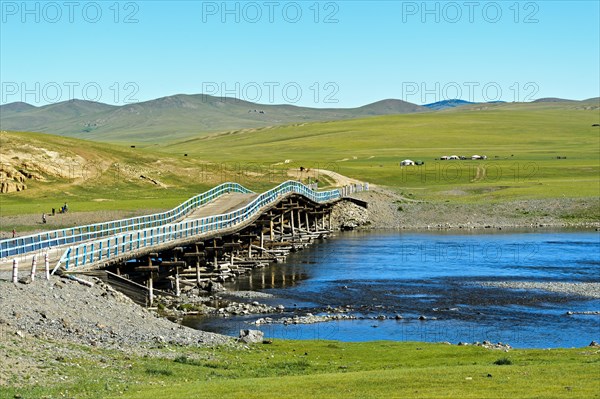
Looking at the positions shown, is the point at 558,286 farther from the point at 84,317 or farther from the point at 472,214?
the point at 472,214

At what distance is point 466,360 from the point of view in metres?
33.0

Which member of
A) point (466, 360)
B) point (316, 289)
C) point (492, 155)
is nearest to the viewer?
point (466, 360)

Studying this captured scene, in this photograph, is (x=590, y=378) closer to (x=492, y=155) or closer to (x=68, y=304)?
(x=68, y=304)

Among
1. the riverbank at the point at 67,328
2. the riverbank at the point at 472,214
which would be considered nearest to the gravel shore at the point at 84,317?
Answer: the riverbank at the point at 67,328

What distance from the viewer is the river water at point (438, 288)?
42469mm

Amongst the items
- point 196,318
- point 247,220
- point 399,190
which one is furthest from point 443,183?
point 196,318

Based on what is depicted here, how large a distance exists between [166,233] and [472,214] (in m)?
58.4

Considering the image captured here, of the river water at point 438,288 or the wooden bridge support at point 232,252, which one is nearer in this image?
the river water at point 438,288

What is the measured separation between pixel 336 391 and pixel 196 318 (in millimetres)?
22434

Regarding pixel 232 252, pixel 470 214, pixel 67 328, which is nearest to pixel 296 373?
pixel 67 328

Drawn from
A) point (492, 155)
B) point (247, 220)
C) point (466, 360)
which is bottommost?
point (466, 360)

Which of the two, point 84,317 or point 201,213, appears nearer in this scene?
point 84,317

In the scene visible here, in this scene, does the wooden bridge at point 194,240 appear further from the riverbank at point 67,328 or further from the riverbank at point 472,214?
the riverbank at point 472,214

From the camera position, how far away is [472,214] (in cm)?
10444
